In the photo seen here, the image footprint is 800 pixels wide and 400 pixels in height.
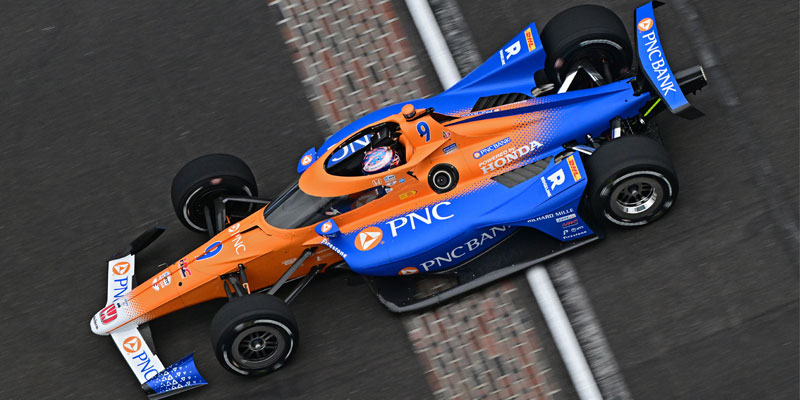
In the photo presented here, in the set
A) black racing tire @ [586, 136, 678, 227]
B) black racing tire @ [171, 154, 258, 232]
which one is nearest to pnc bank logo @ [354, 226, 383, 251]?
black racing tire @ [171, 154, 258, 232]

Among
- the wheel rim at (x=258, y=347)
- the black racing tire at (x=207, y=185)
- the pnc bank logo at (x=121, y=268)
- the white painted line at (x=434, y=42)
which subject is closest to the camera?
the wheel rim at (x=258, y=347)

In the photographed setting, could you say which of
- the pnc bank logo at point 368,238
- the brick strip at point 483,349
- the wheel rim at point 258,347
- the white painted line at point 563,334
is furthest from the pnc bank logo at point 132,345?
the white painted line at point 563,334

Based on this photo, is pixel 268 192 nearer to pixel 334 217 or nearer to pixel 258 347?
pixel 334 217

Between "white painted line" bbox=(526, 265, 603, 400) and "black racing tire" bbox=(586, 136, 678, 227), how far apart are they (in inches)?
35.5

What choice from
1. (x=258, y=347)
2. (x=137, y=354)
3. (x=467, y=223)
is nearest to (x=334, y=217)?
(x=467, y=223)

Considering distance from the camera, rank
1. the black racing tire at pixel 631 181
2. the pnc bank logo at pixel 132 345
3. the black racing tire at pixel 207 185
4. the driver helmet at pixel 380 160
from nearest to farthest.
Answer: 1. the black racing tire at pixel 631 181
2. the driver helmet at pixel 380 160
3. the pnc bank logo at pixel 132 345
4. the black racing tire at pixel 207 185

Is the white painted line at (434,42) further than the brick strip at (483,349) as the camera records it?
Yes

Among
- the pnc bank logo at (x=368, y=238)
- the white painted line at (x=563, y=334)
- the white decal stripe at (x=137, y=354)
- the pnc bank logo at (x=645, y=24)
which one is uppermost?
the pnc bank logo at (x=645, y=24)

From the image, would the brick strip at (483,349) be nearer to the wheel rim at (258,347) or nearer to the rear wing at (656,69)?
the wheel rim at (258,347)

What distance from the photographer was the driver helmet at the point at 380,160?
9773 millimetres

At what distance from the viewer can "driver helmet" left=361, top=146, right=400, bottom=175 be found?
977 cm

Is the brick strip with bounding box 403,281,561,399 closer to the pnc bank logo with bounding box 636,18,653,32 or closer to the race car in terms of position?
the race car

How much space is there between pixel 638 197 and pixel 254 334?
3938mm

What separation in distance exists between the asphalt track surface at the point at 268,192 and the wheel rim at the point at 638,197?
15.8 inches
